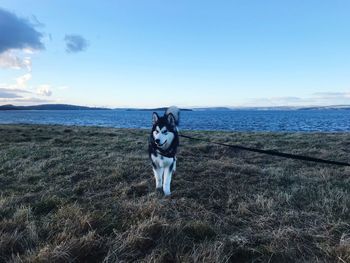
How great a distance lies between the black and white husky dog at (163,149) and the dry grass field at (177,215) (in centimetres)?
31

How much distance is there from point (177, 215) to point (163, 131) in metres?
2.06

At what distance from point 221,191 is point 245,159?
4.54 meters

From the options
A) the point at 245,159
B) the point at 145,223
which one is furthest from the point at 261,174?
the point at 145,223

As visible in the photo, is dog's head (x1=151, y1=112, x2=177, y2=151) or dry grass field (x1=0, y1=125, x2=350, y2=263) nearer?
dry grass field (x1=0, y1=125, x2=350, y2=263)

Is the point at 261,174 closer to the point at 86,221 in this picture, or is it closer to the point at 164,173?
the point at 164,173

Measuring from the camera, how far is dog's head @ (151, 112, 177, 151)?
6273 mm

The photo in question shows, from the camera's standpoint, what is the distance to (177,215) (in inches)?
188

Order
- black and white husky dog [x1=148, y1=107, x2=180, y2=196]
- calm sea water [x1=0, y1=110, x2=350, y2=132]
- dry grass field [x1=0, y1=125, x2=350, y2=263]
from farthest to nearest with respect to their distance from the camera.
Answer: calm sea water [x1=0, y1=110, x2=350, y2=132], black and white husky dog [x1=148, y1=107, x2=180, y2=196], dry grass field [x1=0, y1=125, x2=350, y2=263]

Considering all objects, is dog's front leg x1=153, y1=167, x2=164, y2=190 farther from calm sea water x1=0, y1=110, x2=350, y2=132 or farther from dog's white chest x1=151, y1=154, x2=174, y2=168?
calm sea water x1=0, y1=110, x2=350, y2=132

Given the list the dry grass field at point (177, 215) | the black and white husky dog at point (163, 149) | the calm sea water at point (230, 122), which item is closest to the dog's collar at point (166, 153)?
the black and white husky dog at point (163, 149)

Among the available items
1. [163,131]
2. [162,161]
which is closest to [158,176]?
[162,161]

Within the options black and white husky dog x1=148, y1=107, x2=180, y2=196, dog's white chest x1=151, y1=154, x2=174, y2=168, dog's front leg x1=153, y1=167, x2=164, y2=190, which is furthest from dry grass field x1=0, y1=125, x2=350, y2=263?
dog's white chest x1=151, y1=154, x2=174, y2=168

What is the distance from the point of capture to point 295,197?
227 inches

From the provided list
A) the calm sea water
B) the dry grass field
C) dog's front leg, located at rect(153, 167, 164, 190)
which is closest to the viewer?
the dry grass field
